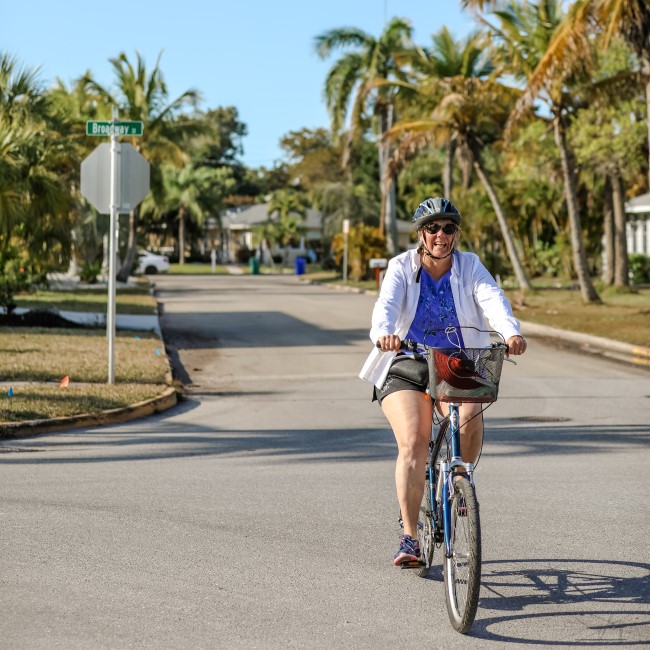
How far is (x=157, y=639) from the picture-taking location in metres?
5.17

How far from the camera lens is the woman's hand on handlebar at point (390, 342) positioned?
565 centimetres

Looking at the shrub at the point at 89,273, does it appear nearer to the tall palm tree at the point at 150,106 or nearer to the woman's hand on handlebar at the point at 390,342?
the tall palm tree at the point at 150,106

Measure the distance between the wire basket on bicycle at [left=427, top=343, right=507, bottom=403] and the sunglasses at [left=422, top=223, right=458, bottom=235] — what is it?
84cm

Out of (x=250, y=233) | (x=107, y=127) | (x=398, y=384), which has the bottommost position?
(x=398, y=384)

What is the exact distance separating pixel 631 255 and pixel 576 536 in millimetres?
39118

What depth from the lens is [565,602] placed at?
227 inches

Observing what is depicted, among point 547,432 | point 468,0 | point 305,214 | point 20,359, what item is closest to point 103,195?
point 20,359

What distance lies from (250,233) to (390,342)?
310ft

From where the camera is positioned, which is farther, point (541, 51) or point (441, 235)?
point (541, 51)

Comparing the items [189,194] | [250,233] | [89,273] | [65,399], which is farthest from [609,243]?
[250,233]

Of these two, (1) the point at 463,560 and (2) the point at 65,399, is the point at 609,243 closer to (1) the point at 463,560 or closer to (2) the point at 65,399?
(2) the point at 65,399

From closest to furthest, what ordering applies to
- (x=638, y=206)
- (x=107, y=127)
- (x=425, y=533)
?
(x=425, y=533)
(x=107, y=127)
(x=638, y=206)

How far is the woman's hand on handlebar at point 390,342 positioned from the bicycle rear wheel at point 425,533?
2.58ft

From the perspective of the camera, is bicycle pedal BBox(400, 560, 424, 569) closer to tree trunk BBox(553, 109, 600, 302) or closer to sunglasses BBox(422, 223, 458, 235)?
sunglasses BBox(422, 223, 458, 235)
